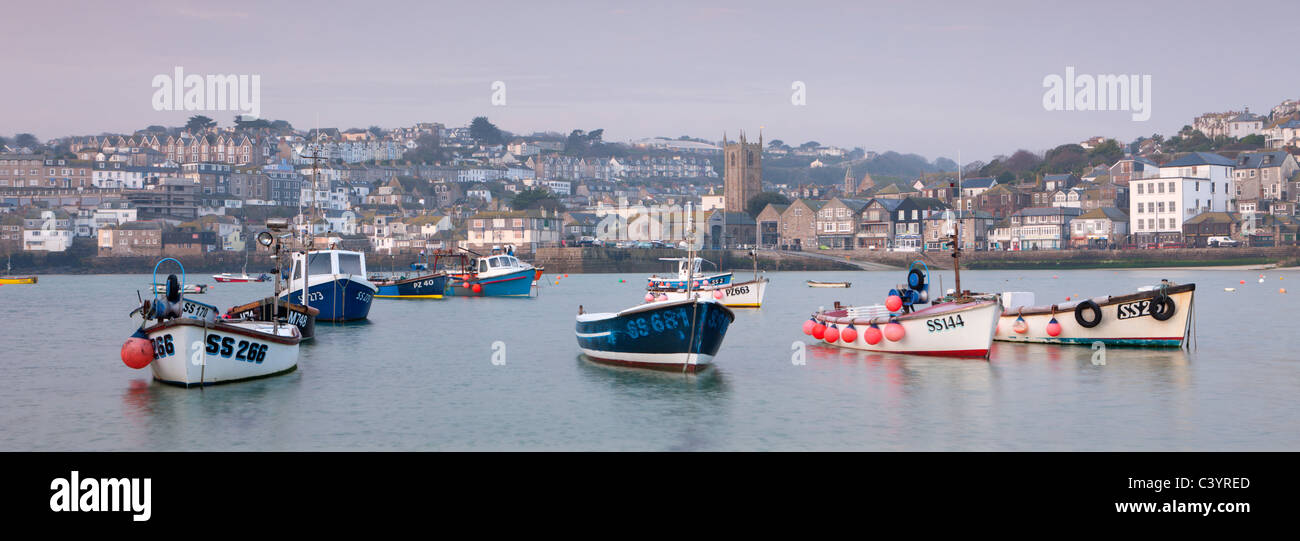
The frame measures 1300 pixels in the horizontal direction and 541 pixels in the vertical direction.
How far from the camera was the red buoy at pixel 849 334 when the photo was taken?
29859 mm

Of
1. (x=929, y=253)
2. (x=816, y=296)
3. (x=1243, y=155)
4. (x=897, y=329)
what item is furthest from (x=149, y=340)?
(x=1243, y=155)

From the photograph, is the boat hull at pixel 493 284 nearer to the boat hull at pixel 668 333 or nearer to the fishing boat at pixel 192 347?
the boat hull at pixel 668 333

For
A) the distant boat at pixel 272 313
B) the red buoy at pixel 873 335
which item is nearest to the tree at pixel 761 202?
the distant boat at pixel 272 313

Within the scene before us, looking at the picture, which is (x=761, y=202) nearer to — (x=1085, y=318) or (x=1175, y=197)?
(x=1175, y=197)

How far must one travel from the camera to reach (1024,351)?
29.9 metres

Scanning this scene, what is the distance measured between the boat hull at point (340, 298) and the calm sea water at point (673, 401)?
587cm

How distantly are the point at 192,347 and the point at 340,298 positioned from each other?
2198 centimetres

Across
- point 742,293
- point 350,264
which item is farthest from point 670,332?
point 742,293

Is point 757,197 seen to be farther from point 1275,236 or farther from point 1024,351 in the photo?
point 1024,351

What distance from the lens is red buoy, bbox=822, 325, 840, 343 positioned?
3045 cm

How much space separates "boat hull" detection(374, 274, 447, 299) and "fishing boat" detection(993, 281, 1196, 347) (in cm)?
4138

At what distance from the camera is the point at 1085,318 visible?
1185 inches

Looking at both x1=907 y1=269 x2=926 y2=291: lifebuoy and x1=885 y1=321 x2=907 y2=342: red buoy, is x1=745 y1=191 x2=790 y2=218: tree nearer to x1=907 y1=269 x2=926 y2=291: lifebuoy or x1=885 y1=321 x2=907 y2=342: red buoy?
x1=907 y1=269 x2=926 y2=291: lifebuoy
